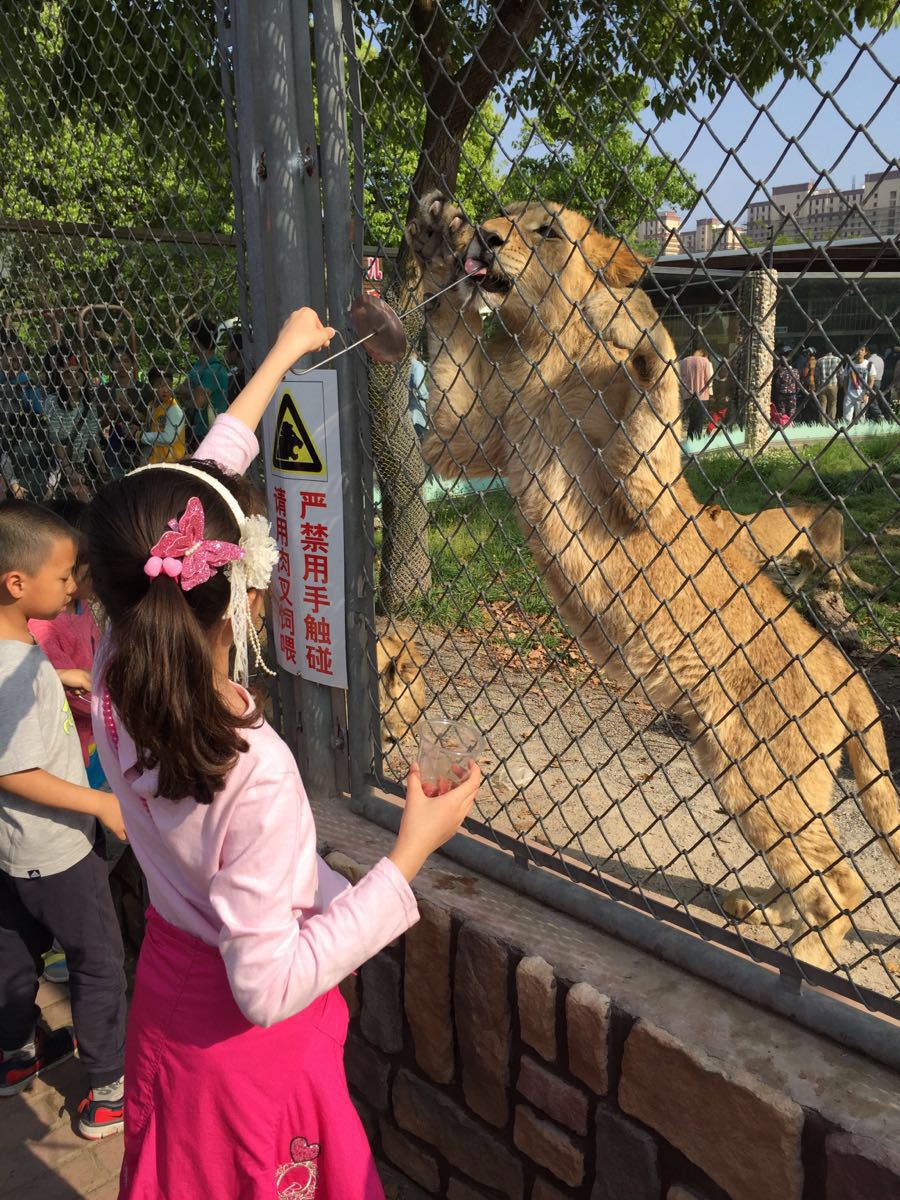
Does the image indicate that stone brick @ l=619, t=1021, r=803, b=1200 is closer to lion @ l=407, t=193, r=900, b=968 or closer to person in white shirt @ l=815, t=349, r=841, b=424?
person in white shirt @ l=815, t=349, r=841, b=424

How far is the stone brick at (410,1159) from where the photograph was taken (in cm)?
277

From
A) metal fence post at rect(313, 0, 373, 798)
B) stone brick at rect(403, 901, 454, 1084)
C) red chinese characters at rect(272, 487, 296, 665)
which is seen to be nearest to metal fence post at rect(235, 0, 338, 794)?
metal fence post at rect(313, 0, 373, 798)

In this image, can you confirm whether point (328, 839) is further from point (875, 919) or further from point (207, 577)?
point (875, 919)

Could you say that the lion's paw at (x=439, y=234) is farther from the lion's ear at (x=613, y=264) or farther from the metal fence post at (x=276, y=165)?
the lion's ear at (x=613, y=264)

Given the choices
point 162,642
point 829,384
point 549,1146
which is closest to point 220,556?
point 162,642

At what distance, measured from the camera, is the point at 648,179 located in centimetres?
2236

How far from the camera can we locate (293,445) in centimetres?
288

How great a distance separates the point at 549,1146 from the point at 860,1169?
86 centimetres

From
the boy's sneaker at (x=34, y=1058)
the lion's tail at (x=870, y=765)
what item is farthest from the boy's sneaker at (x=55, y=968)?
the lion's tail at (x=870, y=765)

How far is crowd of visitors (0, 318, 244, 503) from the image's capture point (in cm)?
418

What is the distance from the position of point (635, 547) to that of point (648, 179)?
21.3 metres

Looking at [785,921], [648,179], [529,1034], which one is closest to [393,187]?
[529,1034]

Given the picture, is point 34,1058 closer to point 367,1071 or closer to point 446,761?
point 367,1071

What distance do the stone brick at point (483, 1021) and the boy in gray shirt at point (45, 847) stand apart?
1198 mm
